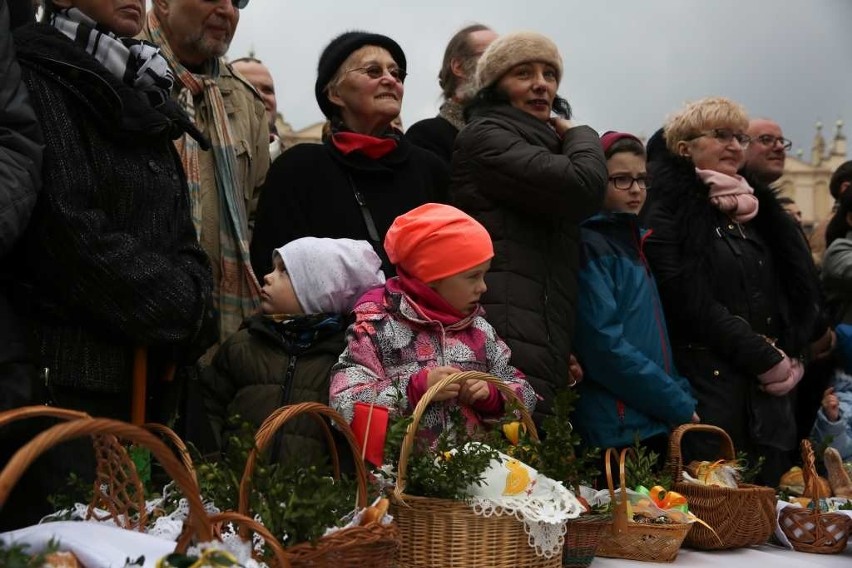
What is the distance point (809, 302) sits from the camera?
18.2ft

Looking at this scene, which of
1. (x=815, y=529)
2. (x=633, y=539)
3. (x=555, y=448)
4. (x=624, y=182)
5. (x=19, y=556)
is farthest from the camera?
(x=624, y=182)

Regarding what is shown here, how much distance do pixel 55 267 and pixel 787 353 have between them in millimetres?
3547

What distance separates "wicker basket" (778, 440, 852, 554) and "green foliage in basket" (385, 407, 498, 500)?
2.16 meters

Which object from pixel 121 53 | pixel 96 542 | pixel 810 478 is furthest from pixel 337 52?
pixel 96 542

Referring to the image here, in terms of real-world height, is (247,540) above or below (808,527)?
above

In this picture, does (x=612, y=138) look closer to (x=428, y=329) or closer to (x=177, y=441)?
(x=428, y=329)

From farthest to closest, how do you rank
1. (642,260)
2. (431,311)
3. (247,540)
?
(642,260), (431,311), (247,540)

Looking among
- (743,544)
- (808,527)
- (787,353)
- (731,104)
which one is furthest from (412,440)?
(731,104)

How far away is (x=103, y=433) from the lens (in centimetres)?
223

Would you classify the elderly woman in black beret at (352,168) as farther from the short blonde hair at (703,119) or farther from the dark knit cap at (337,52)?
the short blonde hair at (703,119)

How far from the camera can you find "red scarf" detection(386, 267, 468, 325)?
386cm

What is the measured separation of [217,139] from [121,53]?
103cm

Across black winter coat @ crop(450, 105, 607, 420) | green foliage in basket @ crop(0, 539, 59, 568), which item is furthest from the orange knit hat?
green foliage in basket @ crop(0, 539, 59, 568)

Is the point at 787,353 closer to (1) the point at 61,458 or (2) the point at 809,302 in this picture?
(2) the point at 809,302
